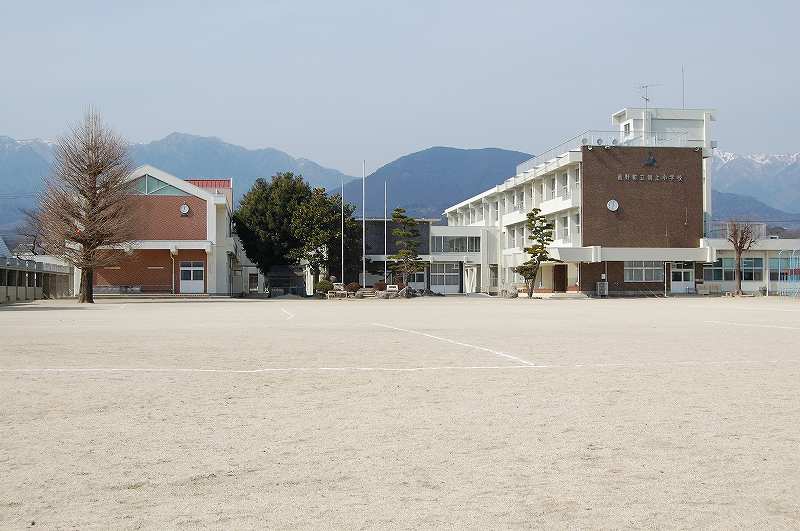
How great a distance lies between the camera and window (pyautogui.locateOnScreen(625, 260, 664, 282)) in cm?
6172

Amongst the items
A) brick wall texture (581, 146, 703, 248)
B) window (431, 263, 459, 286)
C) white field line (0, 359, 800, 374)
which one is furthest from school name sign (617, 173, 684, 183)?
white field line (0, 359, 800, 374)

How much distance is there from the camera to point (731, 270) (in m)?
64.3

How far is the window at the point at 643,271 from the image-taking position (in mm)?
61719

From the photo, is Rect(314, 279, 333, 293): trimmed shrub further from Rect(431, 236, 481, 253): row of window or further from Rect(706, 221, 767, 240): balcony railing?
Rect(706, 221, 767, 240): balcony railing

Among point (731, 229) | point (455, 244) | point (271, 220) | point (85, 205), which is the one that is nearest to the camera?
point (85, 205)

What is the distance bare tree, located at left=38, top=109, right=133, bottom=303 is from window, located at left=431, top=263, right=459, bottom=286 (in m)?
32.8

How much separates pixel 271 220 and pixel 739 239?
3506 cm

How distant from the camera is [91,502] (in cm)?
468

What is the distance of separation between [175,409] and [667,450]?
4.52 meters

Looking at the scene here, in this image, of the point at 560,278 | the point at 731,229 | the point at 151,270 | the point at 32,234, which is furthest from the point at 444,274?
the point at 32,234

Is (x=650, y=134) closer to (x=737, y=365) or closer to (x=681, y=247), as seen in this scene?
(x=681, y=247)

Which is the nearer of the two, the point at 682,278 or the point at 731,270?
the point at 682,278

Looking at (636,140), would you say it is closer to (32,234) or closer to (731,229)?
(731,229)

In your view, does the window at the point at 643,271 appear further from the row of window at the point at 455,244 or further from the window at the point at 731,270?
the row of window at the point at 455,244
